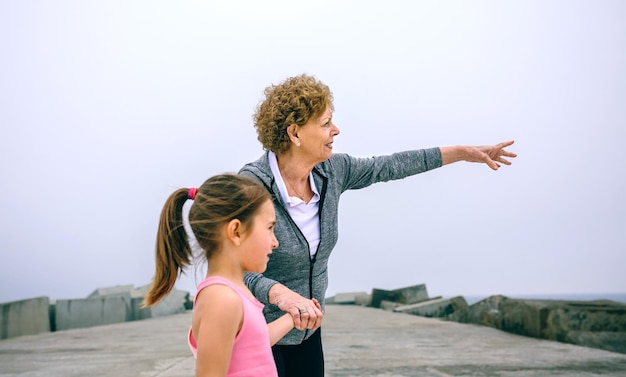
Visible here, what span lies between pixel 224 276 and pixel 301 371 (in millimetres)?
710

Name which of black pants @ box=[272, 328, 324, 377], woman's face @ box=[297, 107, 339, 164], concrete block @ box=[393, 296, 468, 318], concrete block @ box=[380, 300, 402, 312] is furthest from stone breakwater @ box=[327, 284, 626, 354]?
woman's face @ box=[297, 107, 339, 164]

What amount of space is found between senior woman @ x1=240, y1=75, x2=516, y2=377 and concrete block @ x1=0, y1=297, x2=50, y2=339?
5.49 meters

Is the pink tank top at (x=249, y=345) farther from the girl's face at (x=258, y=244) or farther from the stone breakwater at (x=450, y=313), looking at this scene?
the stone breakwater at (x=450, y=313)

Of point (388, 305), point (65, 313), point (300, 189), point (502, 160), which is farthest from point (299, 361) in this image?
point (388, 305)

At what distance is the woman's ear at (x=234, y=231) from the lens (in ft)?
5.48

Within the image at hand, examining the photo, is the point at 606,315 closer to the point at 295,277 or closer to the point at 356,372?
the point at 356,372

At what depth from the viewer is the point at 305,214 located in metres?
2.29

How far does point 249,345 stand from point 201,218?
12.4 inches

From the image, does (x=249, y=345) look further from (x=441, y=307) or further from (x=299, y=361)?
(x=441, y=307)

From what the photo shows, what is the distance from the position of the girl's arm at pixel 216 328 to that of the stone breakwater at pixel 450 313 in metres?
4.57

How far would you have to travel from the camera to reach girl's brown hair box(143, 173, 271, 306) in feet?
5.54

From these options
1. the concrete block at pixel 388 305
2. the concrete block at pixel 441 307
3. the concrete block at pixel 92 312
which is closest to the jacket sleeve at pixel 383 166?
the concrete block at pixel 92 312

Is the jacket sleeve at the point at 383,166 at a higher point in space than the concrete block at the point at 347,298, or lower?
higher

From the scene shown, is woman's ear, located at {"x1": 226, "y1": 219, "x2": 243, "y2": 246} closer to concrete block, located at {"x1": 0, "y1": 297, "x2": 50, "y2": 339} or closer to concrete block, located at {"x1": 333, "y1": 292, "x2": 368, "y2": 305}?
concrete block, located at {"x1": 0, "y1": 297, "x2": 50, "y2": 339}
